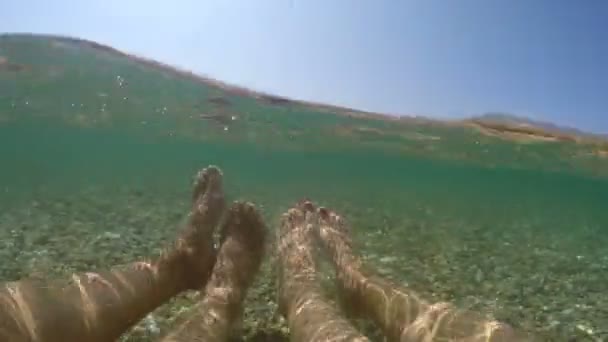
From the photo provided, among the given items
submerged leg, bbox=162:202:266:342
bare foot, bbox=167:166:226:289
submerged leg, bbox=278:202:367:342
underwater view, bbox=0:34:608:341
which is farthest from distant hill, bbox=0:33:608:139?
submerged leg, bbox=162:202:266:342

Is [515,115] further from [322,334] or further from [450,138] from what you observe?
[322,334]

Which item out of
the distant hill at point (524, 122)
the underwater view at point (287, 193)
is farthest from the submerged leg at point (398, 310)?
the distant hill at point (524, 122)

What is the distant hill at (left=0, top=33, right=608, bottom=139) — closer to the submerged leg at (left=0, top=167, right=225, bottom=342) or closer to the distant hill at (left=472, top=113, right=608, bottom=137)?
the distant hill at (left=472, top=113, right=608, bottom=137)

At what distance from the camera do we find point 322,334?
296 cm

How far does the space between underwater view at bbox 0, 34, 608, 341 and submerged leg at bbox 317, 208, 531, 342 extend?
0.48ft

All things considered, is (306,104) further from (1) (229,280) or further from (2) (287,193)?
(1) (229,280)

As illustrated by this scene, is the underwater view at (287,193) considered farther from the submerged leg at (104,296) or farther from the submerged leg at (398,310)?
the submerged leg at (104,296)

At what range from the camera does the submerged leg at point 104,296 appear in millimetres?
2729

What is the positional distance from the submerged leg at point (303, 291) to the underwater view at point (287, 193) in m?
0.14

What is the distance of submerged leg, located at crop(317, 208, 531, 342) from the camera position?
2537 millimetres

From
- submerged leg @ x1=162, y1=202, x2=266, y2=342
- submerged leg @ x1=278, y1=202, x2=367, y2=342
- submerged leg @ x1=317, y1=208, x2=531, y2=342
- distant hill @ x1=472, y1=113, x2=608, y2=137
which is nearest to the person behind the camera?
submerged leg @ x1=317, y1=208, x2=531, y2=342

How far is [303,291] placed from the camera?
391 cm

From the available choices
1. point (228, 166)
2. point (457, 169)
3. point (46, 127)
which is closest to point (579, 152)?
point (457, 169)

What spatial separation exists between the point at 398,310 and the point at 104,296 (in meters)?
1.85
